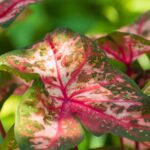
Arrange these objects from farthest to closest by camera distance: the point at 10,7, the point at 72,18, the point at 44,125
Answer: the point at 72,18
the point at 10,7
the point at 44,125

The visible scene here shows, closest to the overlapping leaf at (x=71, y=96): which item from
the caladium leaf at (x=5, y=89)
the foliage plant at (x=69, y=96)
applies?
the foliage plant at (x=69, y=96)

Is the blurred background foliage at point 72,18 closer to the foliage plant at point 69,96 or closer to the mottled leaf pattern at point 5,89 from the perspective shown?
the mottled leaf pattern at point 5,89

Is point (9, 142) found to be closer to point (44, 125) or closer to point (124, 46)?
point (44, 125)

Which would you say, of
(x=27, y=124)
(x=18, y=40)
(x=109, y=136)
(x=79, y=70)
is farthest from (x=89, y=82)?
(x=18, y=40)

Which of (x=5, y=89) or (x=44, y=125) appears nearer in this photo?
(x=44, y=125)

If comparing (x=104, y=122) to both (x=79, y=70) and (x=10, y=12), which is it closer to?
(x=79, y=70)

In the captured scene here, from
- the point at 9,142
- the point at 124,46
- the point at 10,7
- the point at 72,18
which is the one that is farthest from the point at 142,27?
the point at 72,18

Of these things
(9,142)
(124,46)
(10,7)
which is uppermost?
(10,7)
